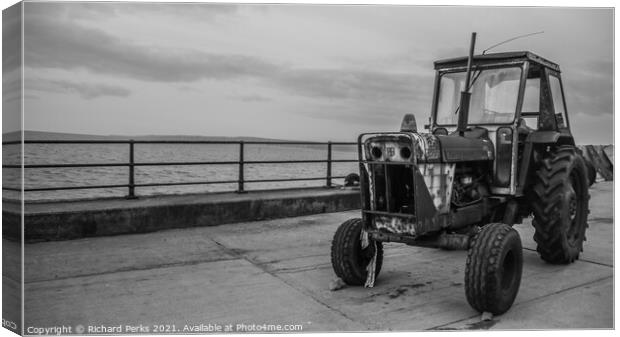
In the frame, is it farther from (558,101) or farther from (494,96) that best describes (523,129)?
(558,101)

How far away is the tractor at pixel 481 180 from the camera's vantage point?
4434mm

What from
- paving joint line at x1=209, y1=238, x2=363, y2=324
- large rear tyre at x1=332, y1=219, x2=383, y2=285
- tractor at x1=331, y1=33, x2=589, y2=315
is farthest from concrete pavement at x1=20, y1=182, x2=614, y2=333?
tractor at x1=331, y1=33, x2=589, y2=315

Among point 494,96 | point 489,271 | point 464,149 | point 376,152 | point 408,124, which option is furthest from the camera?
point 494,96

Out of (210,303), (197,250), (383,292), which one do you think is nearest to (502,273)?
(383,292)

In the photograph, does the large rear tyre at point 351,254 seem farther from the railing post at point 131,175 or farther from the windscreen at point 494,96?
the railing post at point 131,175

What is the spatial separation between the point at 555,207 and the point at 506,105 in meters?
1.13

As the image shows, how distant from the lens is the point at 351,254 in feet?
16.3

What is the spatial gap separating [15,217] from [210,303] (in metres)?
1.66

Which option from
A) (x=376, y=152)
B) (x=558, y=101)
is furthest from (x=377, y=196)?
(x=558, y=101)

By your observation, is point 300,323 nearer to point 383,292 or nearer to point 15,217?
point 383,292

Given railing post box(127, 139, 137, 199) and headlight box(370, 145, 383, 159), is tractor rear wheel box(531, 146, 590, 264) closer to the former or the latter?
headlight box(370, 145, 383, 159)

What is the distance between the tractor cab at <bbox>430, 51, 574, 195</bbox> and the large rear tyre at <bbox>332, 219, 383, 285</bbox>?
139 centimetres

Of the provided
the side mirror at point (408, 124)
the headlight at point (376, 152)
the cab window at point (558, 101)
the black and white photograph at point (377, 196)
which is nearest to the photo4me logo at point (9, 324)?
the black and white photograph at point (377, 196)

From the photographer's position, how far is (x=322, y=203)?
29.9ft
